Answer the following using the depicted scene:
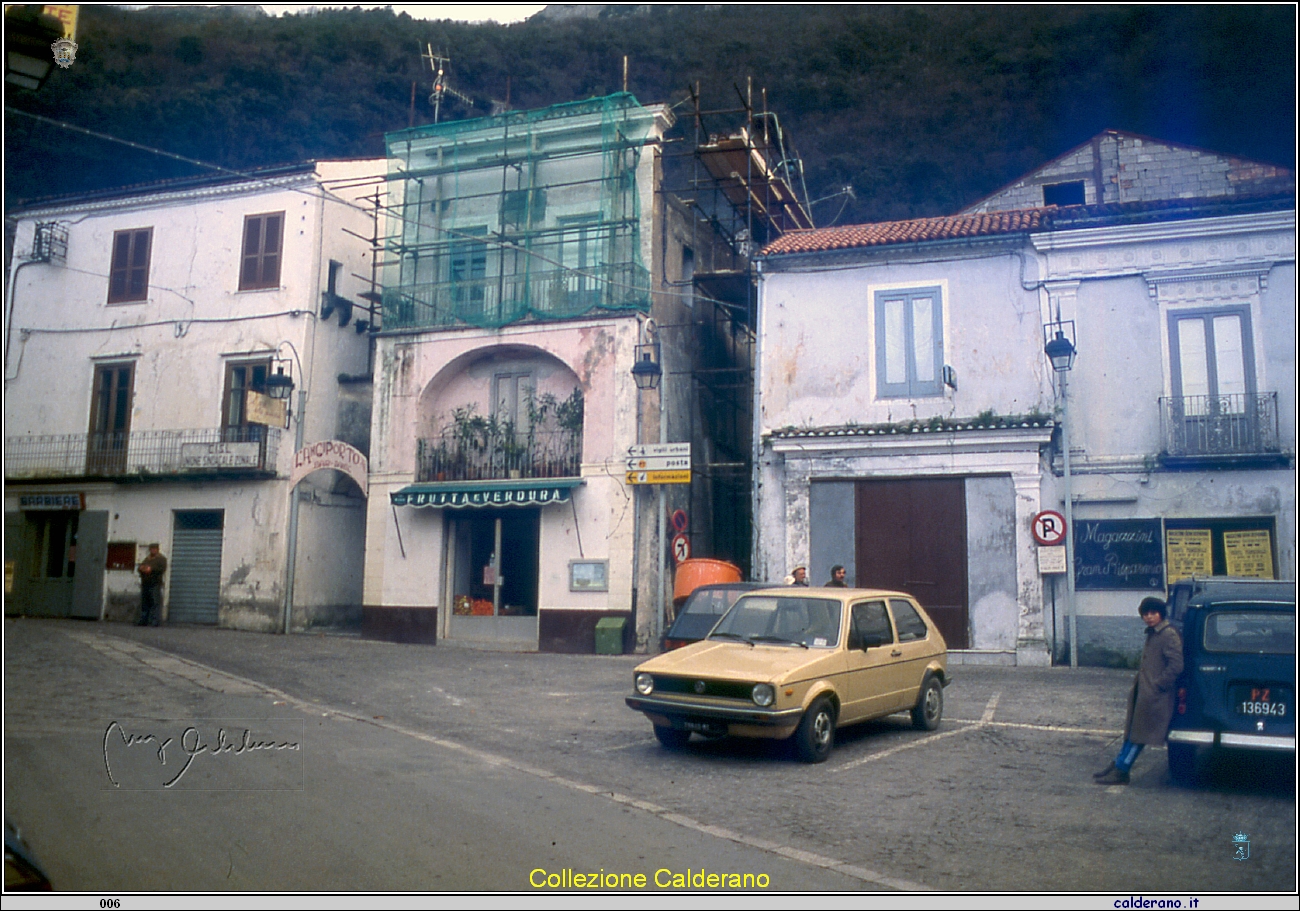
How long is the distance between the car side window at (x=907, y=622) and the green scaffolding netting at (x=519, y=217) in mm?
11178

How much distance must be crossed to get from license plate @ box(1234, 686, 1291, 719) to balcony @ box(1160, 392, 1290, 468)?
1025 centimetres

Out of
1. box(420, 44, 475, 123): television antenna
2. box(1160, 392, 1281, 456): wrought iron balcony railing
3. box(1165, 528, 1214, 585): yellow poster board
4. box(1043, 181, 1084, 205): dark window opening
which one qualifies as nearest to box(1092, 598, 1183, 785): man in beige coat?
box(1165, 528, 1214, 585): yellow poster board

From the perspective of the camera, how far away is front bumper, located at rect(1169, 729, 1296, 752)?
7.44m

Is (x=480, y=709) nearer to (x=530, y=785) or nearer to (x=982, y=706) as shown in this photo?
(x=530, y=785)

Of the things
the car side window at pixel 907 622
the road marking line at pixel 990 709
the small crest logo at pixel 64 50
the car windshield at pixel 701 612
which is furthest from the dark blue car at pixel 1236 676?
the small crest logo at pixel 64 50

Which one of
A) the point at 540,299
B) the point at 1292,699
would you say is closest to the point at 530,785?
the point at 1292,699

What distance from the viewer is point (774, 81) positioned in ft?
74.5

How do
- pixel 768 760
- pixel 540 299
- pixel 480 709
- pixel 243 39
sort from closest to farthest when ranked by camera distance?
pixel 768 760, pixel 480 709, pixel 243 39, pixel 540 299

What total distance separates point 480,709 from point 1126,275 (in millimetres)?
13577

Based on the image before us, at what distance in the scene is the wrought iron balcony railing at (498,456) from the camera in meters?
20.8

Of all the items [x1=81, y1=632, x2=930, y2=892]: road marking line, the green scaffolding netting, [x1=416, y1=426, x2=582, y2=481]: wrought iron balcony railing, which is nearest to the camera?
[x1=81, y1=632, x2=930, y2=892]: road marking line

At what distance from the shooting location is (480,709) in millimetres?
11977

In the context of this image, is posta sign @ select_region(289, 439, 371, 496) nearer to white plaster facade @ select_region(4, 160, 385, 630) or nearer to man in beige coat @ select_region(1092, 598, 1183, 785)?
white plaster facade @ select_region(4, 160, 385, 630)

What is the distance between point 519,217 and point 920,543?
36.6 ft
